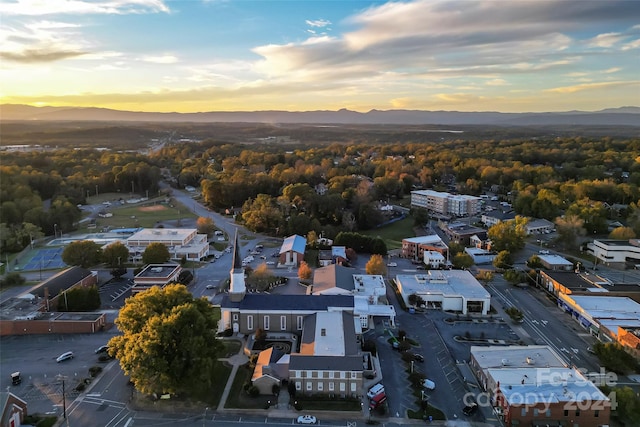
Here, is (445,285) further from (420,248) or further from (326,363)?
(326,363)

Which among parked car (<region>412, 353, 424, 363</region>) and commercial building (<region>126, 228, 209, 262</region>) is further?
commercial building (<region>126, 228, 209, 262</region>)

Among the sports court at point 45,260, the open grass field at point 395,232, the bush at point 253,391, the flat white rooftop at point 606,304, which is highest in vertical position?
the flat white rooftop at point 606,304

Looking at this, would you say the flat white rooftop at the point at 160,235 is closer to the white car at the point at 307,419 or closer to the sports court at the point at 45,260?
the sports court at the point at 45,260

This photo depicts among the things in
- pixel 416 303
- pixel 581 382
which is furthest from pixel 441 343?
pixel 581 382

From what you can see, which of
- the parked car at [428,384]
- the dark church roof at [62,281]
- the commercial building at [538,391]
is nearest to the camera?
the commercial building at [538,391]

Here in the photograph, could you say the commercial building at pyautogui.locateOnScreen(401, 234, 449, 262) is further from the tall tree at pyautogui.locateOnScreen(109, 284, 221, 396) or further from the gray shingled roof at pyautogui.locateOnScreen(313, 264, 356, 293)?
the tall tree at pyautogui.locateOnScreen(109, 284, 221, 396)

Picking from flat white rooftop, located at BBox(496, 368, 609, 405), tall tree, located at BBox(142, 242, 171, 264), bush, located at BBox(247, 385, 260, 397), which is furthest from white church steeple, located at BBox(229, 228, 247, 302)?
flat white rooftop, located at BBox(496, 368, 609, 405)

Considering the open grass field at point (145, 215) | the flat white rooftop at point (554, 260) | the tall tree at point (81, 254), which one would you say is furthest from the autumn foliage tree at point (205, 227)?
the flat white rooftop at point (554, 260)
